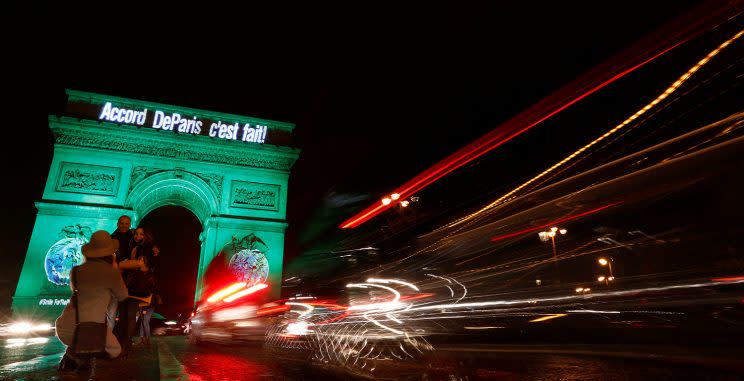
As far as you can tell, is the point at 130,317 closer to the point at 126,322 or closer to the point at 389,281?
the point at 126,322

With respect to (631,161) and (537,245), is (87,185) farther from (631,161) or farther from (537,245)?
(631,161)

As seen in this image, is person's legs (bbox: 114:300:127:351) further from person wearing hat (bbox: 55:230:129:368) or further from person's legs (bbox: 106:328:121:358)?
person's legs (bbox: 106:328:121:358)

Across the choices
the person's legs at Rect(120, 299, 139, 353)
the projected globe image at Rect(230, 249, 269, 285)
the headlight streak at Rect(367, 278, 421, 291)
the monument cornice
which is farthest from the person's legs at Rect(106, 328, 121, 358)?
the monument cornice

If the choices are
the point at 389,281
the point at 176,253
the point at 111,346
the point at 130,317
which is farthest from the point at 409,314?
the point at 176,253

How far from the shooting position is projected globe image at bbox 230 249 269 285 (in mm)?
20625

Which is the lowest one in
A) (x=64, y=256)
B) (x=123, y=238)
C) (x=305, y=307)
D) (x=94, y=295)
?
(x=94, y=295)

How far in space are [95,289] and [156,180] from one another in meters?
19.4

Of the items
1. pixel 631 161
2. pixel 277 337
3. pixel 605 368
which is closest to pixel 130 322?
pixel 277 337

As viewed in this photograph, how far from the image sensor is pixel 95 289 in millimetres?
3217

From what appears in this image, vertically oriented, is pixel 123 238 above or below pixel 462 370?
above

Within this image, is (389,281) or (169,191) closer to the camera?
(389,281)

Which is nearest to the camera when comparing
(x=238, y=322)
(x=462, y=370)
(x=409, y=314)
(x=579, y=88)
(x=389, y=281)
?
(x=462, y=370)

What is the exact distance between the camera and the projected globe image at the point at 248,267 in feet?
67.7

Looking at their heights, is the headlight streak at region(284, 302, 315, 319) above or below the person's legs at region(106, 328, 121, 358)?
above
